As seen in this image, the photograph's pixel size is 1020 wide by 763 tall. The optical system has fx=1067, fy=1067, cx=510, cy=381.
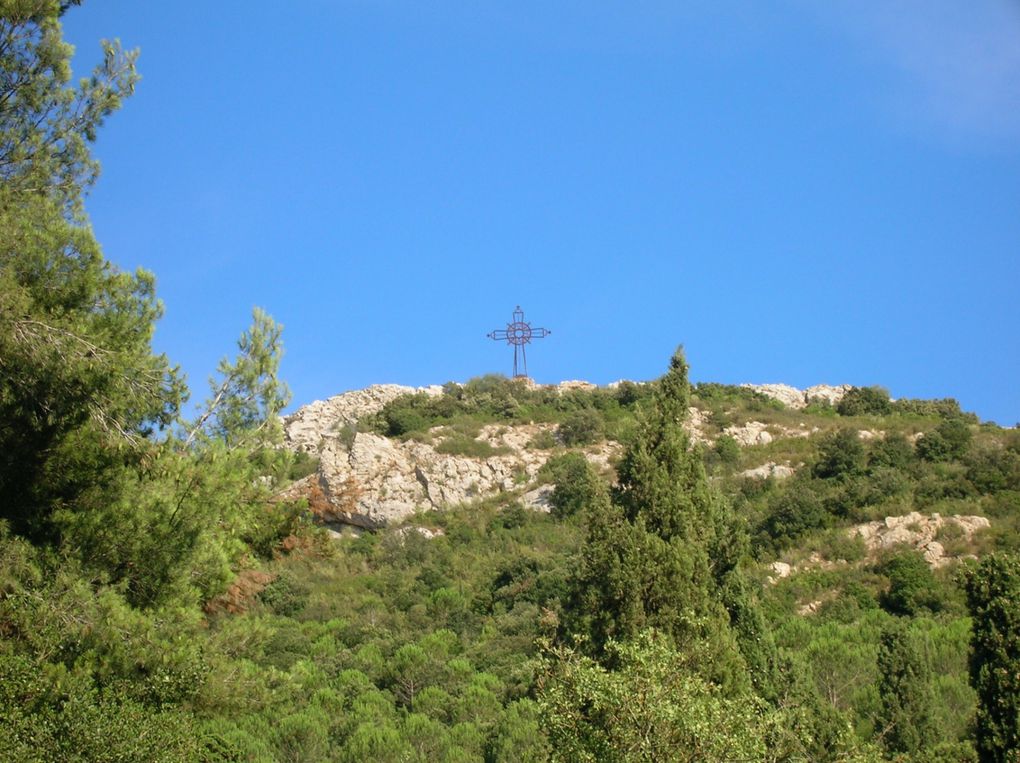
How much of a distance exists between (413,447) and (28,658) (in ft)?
120

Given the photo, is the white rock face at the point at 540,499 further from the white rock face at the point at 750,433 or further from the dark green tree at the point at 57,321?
the dark green tree at the point at 57,321

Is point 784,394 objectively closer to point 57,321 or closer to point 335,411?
point 335,411

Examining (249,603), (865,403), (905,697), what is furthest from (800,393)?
(249,603)

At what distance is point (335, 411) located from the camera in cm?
5622

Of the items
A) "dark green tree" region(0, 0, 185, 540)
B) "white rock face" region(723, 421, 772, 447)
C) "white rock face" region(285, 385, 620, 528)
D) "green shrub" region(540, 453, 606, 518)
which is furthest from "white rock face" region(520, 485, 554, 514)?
"dark green tree" region(0, 0, 185, 540)

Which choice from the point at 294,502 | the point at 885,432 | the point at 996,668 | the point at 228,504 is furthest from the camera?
the point at 885,432

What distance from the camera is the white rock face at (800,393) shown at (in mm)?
53094

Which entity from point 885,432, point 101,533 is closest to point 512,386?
point 885,432

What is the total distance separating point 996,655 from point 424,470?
30831 mm

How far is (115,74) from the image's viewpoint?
34.7 feet

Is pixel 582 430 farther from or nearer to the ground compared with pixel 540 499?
farther from the ground

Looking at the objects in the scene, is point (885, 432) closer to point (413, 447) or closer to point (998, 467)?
point (998, 467)

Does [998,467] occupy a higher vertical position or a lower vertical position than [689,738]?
higher

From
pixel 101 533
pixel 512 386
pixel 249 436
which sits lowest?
pixel 101 533
